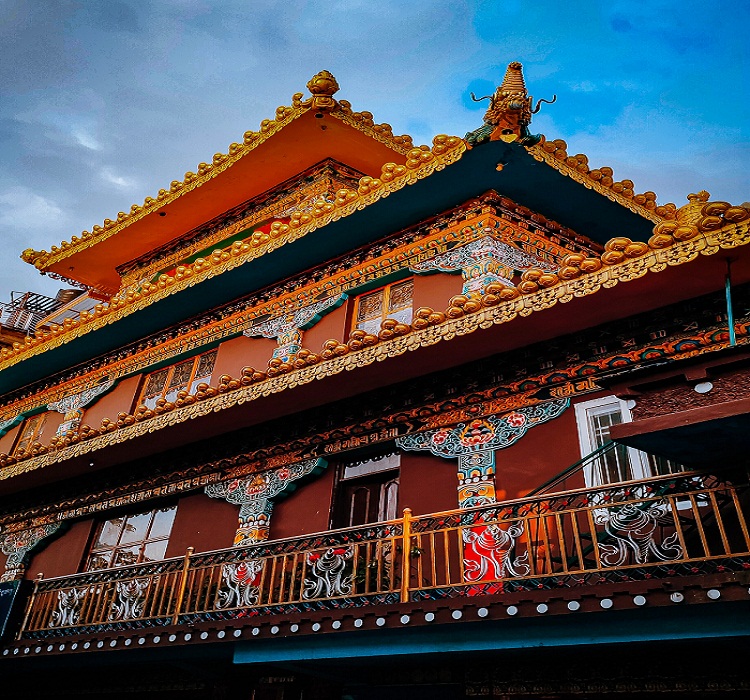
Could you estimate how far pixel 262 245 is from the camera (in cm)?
1268

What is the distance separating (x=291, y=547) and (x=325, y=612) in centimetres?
127

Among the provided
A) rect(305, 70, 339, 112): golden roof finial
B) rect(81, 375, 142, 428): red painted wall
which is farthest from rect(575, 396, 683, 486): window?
rect(81, 375, 142, 428): red painted wall

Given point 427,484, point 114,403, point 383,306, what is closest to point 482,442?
point 427,484

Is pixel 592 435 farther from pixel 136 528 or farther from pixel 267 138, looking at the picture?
pixel 267 138

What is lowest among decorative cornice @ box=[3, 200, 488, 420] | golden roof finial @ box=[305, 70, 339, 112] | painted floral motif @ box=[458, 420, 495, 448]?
painted floral motif @ box=[458, 420, 495, 448]

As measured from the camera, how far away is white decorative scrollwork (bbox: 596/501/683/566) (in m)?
6.20

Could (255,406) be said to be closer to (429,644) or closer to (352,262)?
(352,262)

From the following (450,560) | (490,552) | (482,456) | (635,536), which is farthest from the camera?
(482,456)

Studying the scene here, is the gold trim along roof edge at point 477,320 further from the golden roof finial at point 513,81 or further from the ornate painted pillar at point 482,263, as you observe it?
the golden roof finial at point 513,81

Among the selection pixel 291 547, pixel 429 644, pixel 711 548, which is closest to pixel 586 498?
pixel 711 548

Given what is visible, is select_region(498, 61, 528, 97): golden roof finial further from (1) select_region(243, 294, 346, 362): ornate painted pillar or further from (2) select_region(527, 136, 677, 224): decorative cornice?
(1) select_region(243, 294, 346, 362): ornate painted pillar

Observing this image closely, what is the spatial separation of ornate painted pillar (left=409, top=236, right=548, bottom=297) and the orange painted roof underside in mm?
4686

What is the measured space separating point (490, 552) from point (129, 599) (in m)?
5.12

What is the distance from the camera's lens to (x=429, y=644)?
7004 mm
